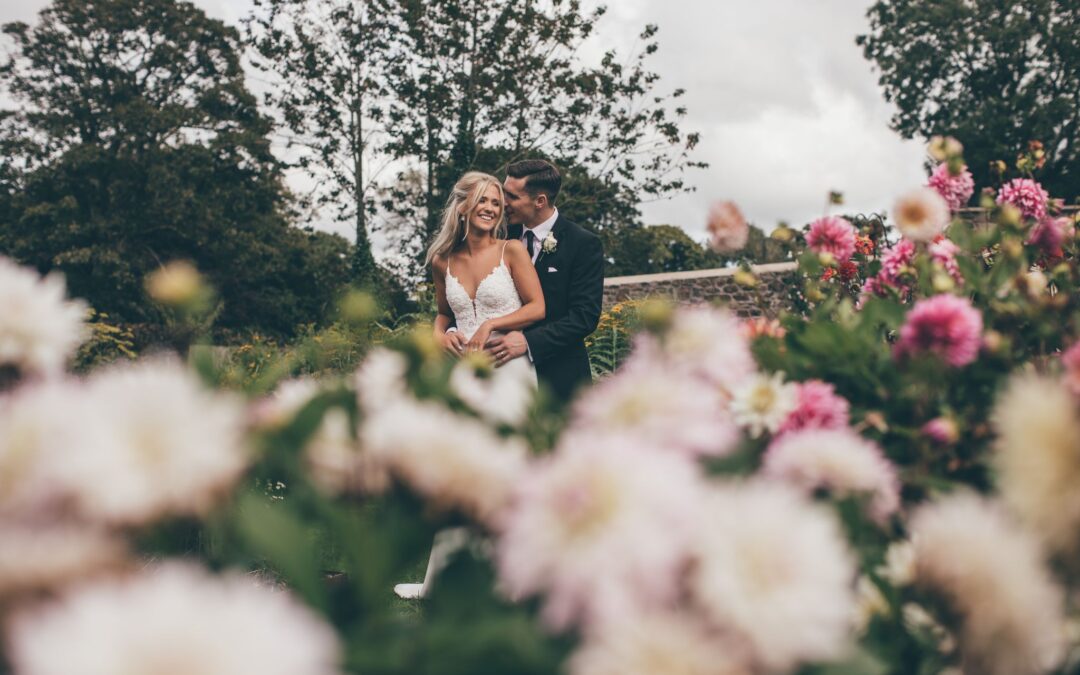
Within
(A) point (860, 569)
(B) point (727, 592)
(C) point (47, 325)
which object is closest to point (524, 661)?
(B) point (727, 592)

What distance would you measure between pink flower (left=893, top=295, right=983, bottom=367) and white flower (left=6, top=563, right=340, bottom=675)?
0.77 meters

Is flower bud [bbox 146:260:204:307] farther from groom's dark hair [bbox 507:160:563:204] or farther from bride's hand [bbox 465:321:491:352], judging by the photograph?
groom's dark hair [bbox 507:160:563:204]

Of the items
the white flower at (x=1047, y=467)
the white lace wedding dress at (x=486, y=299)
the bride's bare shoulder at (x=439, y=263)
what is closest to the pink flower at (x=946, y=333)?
the white flower at (x=1047, y=467)

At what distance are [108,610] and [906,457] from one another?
960mm

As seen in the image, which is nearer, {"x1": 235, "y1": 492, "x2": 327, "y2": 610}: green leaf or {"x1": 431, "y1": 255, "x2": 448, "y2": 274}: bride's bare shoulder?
{"x1": 235, "y1": 492, "x2": 327, "y2": 610}: green leaf

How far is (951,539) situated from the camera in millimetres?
620

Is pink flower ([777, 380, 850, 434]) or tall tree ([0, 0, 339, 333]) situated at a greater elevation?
tall tree ([0, 0, 339, 333])

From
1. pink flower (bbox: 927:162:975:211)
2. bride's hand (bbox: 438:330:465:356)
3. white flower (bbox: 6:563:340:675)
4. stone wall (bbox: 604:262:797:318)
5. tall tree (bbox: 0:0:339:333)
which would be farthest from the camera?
tall tree (bbox: 0:0:339:333)

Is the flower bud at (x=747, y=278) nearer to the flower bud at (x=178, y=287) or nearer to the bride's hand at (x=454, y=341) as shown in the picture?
→ the flower bud at (x=178, y=287)

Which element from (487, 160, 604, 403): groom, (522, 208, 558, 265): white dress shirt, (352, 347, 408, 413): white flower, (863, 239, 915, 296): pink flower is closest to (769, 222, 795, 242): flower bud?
(863, 239, 915, 296): pink flower

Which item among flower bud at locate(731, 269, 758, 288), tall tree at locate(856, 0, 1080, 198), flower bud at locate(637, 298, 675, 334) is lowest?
flower bud at locate(637, 298, 675, 334)

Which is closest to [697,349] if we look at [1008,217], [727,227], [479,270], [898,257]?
[727,227]

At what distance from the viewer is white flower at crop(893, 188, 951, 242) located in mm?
1438

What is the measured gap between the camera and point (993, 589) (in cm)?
59
